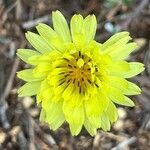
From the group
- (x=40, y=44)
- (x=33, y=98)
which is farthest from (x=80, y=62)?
(x=33, y=98)

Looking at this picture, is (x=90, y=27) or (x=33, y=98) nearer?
(x=90, y=27)

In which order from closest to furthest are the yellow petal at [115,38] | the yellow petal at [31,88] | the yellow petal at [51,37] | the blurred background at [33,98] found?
the yellow petal at [51,37]
the yellow petal at [115,38]
the yellow petal at [31,88]
the blurred background at [33,98]

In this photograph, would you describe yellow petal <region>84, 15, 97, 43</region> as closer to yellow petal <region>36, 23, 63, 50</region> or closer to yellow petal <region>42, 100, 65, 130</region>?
yellow petal <region>36, 23, 63, 50</region>

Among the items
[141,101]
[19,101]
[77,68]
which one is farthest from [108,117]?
[19,101]

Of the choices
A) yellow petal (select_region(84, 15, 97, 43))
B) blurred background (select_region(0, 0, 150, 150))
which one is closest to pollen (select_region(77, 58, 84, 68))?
yellow petal (select_region(84, 15, 97, 43))

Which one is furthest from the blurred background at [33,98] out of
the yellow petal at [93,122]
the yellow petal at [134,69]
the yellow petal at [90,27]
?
the yellow petal at [90,27]

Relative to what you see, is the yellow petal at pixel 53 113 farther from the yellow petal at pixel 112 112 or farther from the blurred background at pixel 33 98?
the blurred background at pixel 33 98

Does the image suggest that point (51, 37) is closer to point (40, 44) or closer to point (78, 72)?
point (40, 44)
